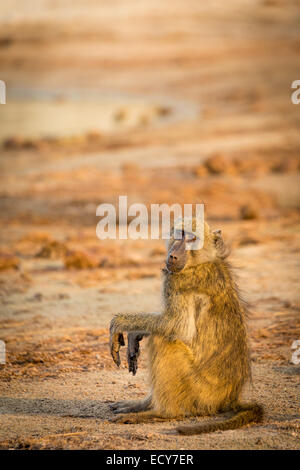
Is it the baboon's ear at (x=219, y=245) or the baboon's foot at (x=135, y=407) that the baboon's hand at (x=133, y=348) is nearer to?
the baboon's foot at (x=135, y=407)

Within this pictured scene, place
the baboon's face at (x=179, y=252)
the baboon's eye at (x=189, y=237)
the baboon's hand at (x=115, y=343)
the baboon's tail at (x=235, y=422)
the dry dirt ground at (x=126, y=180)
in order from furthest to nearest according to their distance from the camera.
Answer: the dry dirt ground at (x=126, y=180) → the baboon's hand at (x=115, y=343) → the baboon's eye at (x=189, y=237) → the baboon's face at (x=179, y=252) → the baboon's tail at (x=235, y=422)

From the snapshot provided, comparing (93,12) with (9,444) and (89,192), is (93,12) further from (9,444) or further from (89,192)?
(9,444)

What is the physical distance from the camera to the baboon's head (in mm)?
4082

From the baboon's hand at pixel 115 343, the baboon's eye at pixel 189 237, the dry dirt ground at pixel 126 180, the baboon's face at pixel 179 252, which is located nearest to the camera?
the baboon's face at pixel 179 252

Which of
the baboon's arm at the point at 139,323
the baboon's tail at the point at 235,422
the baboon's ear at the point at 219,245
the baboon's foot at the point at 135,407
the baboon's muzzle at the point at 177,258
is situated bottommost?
the baboon's tail at the point at 235,422

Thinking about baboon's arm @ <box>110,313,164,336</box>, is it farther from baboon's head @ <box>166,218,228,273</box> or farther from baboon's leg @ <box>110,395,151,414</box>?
baboon's leg @ <box>110,395,151,414</box>

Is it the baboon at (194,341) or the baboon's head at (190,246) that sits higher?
the baboon's head at (190,246)

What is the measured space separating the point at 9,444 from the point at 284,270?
5168mm

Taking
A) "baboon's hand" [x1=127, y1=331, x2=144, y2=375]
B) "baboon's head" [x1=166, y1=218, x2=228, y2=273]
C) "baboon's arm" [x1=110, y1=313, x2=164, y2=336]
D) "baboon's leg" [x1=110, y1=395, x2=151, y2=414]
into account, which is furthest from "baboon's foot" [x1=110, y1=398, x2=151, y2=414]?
"baboon's head" [x1=166, y1=218, x2=228, y2=273]

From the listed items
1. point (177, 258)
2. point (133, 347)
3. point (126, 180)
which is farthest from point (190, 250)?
point (126, 180)

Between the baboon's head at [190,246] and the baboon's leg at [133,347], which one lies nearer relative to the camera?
the baboon's head at [190,246]

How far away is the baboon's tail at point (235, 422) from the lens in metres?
3.83

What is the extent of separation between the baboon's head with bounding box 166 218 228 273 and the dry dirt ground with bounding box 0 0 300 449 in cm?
38

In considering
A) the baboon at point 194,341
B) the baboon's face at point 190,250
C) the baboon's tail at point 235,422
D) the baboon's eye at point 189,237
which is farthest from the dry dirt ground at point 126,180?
the baboon's eye at point 189,237
